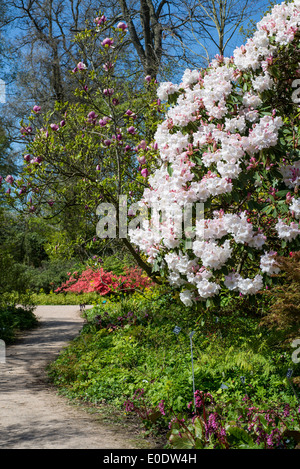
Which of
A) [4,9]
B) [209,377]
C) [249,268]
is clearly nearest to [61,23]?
[4,9]

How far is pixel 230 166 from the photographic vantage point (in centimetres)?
372

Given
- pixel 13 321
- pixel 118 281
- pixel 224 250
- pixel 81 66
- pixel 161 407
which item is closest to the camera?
pixel 161 407

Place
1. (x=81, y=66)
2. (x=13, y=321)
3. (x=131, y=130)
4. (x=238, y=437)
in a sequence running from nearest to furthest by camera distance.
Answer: (x=238, y=437)
(x=81, y=66)
(x=131, y=130)
(x=13, y=321)

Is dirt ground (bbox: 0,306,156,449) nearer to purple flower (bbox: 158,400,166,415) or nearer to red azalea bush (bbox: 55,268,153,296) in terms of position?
purple flower (bbox: 158,400,166,415)

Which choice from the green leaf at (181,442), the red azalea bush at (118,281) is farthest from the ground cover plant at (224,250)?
the red azalea bush at (118,281)

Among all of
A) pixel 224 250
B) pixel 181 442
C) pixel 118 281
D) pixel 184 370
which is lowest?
pixel 181 442

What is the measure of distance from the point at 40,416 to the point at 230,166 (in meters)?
2.55

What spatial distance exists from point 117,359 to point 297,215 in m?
2.30

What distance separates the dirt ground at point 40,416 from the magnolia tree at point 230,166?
51.0 inches

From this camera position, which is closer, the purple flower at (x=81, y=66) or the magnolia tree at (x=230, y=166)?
the magnolia tree at (x=230, y=166)

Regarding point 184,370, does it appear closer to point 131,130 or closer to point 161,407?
point 161,407

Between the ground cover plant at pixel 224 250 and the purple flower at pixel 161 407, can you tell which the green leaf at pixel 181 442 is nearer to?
the ground cover plant at pixel 224 250

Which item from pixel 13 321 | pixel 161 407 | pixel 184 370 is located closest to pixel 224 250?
pixel 184 370

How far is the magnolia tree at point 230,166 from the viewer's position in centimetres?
375
